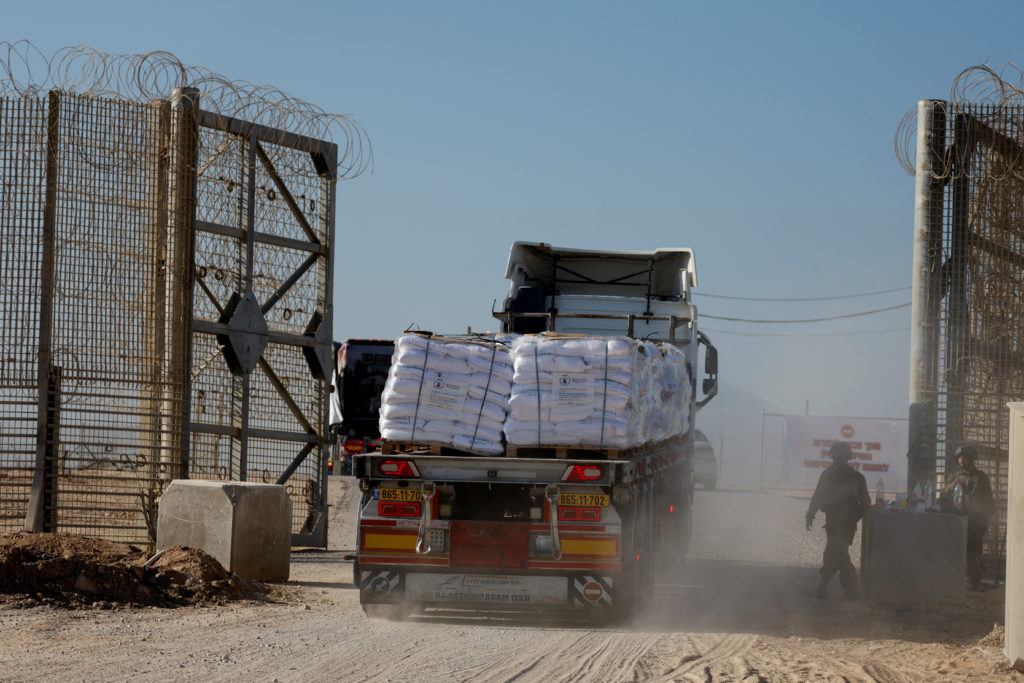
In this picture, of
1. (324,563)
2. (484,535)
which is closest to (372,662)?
(484,535)

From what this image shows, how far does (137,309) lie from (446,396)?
5.71m

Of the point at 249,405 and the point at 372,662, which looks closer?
the point at 372,662

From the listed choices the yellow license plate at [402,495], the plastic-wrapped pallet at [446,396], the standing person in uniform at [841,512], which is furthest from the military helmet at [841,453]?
the yellow license plate at [402,495]

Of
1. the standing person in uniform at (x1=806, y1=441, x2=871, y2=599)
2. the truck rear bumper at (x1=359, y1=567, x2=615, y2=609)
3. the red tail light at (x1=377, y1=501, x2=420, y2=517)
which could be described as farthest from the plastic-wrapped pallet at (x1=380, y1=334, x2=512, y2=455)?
the standing person in uniform at (x1=806, y1=441, x2=871, y2=599)

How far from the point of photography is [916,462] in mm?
15875

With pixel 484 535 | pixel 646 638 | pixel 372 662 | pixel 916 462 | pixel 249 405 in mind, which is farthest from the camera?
pixel 249 405

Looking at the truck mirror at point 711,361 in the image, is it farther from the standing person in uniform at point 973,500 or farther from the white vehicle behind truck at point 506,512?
the white vehicle behind truck at point 506,512

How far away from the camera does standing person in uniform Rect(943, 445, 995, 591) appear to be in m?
14.4

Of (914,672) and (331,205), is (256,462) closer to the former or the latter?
(331,205)

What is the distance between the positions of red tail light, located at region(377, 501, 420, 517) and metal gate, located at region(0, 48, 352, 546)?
195 inches

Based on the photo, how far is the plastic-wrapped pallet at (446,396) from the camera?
10.9 meters

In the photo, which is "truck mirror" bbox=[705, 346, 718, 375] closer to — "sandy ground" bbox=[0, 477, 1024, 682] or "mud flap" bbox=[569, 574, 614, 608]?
"sandy ground" bbox=[0, 477, 1024, 682]

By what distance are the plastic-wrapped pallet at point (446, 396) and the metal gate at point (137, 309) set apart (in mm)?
5042

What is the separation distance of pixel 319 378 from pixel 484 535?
26.1ft
